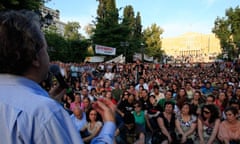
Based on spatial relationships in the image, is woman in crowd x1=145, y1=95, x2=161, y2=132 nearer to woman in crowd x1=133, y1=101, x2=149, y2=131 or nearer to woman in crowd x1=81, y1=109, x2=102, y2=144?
woman in crowd x1=133, y1=101, x2=149, y2=131

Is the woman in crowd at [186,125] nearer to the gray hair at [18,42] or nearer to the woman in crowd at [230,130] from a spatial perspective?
the woman in crowd at [230,130]

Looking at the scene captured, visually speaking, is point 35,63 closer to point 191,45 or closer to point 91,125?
point 91,125

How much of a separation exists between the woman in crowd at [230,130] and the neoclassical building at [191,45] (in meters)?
89.7

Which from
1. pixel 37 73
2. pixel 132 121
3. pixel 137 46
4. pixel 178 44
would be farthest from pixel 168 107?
pixel 178 44

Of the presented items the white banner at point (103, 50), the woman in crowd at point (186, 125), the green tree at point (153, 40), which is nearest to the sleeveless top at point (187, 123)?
the woman in crowd at point (186, 125)

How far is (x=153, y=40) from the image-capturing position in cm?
5738

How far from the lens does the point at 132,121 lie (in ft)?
22.4

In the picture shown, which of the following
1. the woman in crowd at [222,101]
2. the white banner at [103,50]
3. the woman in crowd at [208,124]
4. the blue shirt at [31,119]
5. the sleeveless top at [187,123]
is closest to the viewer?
the blue shirt at [31,119]

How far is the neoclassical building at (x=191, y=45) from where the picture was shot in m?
96.9

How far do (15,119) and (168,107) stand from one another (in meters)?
6.19

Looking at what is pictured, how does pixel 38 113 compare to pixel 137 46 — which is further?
pixel 137 46

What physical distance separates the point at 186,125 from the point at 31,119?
605cm

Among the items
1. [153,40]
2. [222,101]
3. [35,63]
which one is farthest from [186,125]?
Result: [153,40]

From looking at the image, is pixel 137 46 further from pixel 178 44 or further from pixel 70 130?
pixel 178 44
